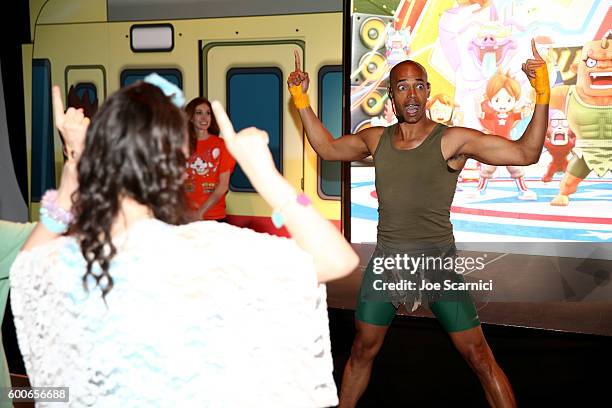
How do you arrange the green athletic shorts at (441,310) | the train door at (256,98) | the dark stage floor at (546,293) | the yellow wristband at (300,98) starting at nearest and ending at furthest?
the green athletic shorts at (441,310), the yellow wristband at (300,98), the dark stage floor at (546,293), the train door at (256,98)

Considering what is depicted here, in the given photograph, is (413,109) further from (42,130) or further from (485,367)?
(42,130)

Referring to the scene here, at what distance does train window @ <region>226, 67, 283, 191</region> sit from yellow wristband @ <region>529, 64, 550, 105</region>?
274 cm

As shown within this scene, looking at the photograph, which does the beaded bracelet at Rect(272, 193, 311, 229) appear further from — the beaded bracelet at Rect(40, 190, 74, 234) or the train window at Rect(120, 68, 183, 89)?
the train window at Rect(120, 68, 183, 89)

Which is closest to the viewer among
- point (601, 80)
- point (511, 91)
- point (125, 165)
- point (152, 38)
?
point (125, 165)

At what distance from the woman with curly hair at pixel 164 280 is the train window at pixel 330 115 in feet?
13.1

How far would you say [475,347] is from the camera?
294 centimetres

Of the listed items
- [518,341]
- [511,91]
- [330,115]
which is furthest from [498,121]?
[518,341]

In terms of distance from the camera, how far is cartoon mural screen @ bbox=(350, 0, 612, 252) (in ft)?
15.6

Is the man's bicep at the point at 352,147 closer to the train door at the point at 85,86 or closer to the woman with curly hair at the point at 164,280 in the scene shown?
the woman with curly hair at the point at 164,280

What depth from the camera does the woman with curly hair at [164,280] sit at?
121 cm

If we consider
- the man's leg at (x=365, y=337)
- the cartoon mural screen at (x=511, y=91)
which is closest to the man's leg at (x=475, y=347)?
the man's leg at (x=365, y=337)

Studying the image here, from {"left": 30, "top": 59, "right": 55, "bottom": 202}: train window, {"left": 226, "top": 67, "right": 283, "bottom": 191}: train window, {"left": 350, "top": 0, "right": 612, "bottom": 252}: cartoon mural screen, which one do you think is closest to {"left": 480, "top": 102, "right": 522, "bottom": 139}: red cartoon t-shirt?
{"left": 350, "top": 0, "right": 612, "bottom": 252}: cartoon mural screen

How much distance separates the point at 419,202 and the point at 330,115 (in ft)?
7.56

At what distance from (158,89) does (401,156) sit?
77.8 inches
